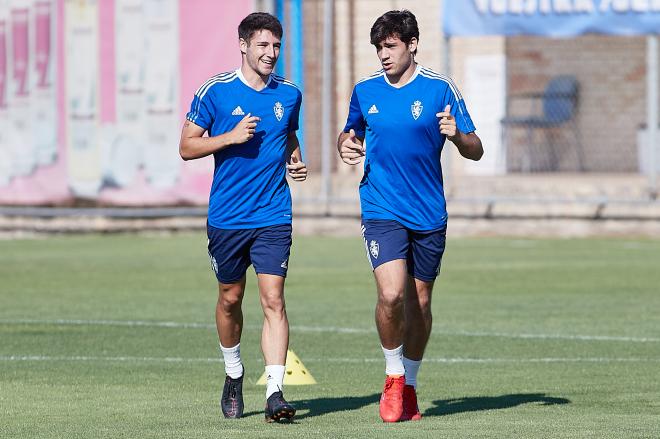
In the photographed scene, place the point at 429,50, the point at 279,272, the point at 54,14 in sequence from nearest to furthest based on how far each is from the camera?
the point at 279,272 < the point at 54,14 < the point at 429,50

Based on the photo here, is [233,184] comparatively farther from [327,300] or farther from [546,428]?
[327,300]

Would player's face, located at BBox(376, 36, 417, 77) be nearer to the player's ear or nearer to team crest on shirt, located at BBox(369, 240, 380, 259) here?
the player's ear

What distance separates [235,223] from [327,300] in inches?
262

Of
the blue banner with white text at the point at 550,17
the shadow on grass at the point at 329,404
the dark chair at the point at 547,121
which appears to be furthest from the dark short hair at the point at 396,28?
the dark chair at the point at 547,121

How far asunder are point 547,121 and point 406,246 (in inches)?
779

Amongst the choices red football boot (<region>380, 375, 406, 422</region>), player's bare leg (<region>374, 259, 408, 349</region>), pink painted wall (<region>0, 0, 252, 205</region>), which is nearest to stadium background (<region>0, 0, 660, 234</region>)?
pink painted wall (<region>0, 0, 252, 205</region>)

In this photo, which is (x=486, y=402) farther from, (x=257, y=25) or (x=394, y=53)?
(x=257, y=25)

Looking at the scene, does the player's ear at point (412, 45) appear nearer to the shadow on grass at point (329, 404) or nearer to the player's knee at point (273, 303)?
the player's knee at point (273, 303)

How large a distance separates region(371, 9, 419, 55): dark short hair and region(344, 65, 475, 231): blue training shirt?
0.84ft

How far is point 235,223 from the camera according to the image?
29.2 feet

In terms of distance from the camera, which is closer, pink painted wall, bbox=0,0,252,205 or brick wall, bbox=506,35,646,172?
pink painted wall, bbox=0,0,252,205

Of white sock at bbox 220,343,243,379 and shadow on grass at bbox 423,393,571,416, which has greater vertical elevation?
white sock at bbox 220,343,243,379

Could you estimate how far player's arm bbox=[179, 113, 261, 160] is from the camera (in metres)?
8.60

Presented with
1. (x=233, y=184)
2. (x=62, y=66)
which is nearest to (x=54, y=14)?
(x=62, y=66)
